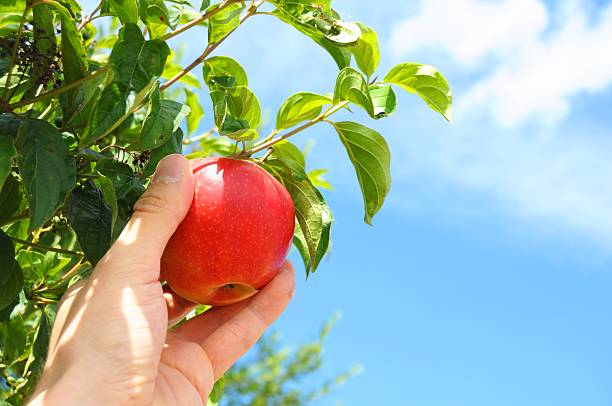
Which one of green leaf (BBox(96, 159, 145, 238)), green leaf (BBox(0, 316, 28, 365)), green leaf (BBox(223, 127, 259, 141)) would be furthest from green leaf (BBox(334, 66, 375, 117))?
green leaf (BBox(0, 316, 28, 365))

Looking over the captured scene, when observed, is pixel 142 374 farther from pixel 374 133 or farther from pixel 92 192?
pixel 374 133

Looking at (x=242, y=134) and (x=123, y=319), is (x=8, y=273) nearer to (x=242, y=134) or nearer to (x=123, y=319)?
(x=123, y=319)

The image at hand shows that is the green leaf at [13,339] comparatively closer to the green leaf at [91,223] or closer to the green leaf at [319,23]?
the green leaf at [91,223]

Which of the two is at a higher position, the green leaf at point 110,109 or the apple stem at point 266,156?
the green leaf at point 110,109

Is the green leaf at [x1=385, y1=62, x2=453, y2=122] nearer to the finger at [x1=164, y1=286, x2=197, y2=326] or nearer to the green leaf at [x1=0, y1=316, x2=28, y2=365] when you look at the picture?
the finger at [x1=164, y1=286, x2=197, y2=326]

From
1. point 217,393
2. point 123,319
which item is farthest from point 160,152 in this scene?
point 217,393

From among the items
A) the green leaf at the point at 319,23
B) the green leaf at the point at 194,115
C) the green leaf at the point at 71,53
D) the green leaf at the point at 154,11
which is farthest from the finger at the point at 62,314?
the green leaf at the point at 194,115

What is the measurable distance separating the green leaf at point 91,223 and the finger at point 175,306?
1.08 ft

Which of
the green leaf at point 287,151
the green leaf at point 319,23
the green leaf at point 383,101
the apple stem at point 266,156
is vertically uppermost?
the green leaf at point 319,23

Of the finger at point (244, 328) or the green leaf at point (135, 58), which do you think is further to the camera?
the finger at point (244, 328)

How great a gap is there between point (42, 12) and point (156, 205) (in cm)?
38

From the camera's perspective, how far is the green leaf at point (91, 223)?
128cm

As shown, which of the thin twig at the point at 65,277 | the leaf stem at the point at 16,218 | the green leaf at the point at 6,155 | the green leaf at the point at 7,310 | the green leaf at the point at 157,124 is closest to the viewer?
the green leaf at the point at 6,155

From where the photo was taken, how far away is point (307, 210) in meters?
1.41
